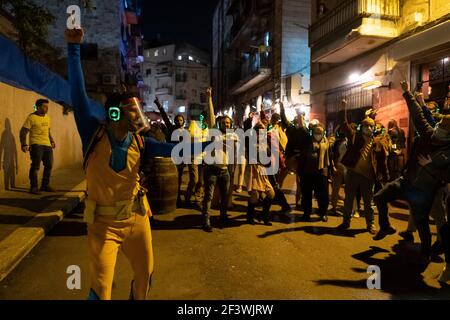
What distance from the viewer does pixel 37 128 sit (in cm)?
850

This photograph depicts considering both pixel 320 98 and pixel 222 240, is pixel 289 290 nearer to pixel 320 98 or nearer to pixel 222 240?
pixel 222 240

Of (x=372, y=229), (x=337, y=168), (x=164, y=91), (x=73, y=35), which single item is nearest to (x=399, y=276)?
(x=372, y=229)

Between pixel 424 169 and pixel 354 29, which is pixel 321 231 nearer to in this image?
pixel 424 169

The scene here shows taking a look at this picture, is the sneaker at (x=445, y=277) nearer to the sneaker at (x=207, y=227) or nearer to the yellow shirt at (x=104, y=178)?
the sneaker at (x=207, y=227)

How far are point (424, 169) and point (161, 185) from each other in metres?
4.40

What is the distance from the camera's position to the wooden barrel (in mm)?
7164

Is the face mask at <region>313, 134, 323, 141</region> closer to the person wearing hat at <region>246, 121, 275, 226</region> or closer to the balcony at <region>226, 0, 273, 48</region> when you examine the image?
the person wearing hat at <region>246, 121, 275, 226</region>

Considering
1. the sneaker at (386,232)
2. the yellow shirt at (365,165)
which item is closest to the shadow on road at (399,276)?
the sneaker at (386,232)

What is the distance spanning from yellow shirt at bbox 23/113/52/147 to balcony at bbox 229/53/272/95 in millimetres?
16925

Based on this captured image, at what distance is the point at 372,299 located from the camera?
389cm

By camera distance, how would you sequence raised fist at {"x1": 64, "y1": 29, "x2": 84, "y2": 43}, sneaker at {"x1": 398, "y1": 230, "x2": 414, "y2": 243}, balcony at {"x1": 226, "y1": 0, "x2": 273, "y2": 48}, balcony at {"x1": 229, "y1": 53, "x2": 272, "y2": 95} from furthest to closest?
balcony at {"x1": 226, "y1": 0, "x2": 273, "y2": 48}, balcony at {"x1": 229, "y1": 53, "x2": 272, "y2": 95}, sneaker at {"x1": 398, "y1": 230, "x2": 414, "y2": 243}, raised fist at {"x1": 64, "y1": 29, "x2": 84, "y2": 43}

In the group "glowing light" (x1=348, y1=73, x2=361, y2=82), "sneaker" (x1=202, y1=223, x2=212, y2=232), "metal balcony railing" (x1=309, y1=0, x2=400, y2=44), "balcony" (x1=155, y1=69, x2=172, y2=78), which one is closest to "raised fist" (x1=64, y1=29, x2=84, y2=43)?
"sneaker" (x1=202, y1=223, x2=212, y2=232)

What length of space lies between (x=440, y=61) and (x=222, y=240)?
8.35m
